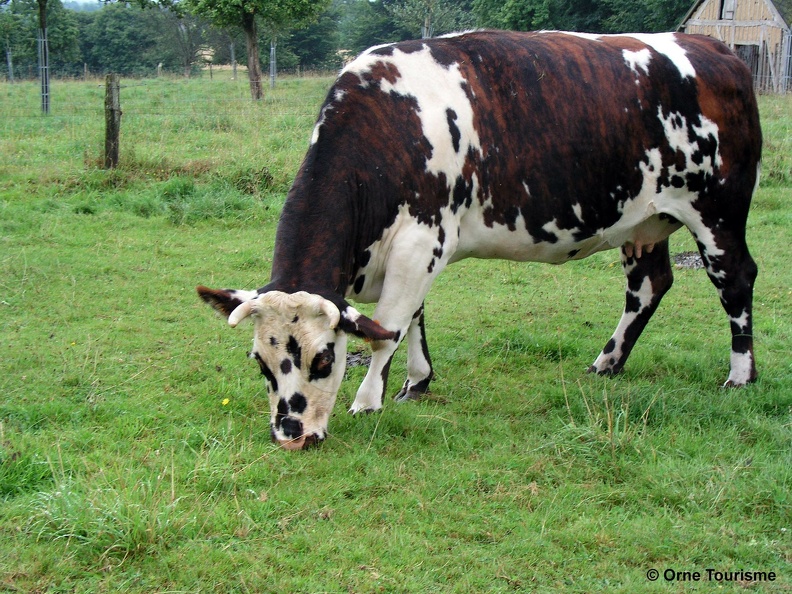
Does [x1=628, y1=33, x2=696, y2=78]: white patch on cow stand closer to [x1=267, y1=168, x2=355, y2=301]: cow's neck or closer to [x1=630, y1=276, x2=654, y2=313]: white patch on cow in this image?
[x1=630, y1=276, x2=654, y2=313]: white patch on cow

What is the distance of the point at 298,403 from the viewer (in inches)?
190

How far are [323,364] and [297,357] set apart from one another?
0.16m

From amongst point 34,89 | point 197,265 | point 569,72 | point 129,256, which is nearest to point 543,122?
point 569,72

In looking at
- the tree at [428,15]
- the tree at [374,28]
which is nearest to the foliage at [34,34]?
the tree at [374,28]

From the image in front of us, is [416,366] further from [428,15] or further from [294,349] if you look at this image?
[428,15]

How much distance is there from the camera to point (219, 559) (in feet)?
12.4

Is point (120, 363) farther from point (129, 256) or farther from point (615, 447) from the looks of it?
point (615, 447)

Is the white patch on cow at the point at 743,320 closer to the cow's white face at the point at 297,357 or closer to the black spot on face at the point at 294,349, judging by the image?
the cow's white face at the point at 297,357

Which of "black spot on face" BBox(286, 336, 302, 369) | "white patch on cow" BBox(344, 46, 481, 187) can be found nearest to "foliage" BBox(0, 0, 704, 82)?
"white patch on cow" BBox(344, 46, 481, 187)

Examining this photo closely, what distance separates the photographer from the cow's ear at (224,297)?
4.81 meters

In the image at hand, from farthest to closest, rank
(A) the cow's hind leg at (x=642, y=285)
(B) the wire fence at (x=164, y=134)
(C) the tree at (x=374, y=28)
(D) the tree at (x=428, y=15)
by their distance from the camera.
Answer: (C) the tree at (x=374, y=28)
(D) the tree at (x=428, y=15)
(B) the wire fence at (x=164, y=134)
(A) the cow's hind leg at (x=642, y=285)

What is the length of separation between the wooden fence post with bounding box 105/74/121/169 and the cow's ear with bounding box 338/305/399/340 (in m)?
8.29

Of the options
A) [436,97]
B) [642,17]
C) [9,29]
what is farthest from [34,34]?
[436,97]

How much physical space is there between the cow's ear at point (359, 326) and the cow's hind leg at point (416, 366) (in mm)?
1208
